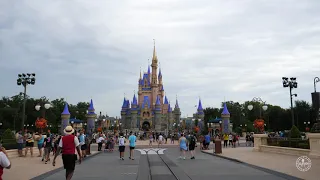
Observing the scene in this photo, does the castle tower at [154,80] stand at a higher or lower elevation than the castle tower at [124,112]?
higher

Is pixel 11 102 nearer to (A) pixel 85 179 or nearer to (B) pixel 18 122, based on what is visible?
(B) pixel 18 122

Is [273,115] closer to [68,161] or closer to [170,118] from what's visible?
[170,118]

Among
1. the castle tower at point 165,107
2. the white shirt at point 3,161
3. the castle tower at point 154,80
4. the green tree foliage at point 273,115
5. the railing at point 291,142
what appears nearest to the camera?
the white shirt at point 3,161

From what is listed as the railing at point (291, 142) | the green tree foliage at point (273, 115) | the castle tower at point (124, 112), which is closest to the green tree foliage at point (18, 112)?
the castle tower at point (124, 112)

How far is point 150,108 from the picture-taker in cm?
11362

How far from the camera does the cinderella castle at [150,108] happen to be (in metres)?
110

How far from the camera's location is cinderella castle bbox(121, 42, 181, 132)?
362ft

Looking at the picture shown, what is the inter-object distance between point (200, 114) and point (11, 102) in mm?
55210

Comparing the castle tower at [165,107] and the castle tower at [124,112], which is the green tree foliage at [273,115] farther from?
the castle tower at [124,112]

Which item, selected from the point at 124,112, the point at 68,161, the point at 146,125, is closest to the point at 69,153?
the point at 68,161

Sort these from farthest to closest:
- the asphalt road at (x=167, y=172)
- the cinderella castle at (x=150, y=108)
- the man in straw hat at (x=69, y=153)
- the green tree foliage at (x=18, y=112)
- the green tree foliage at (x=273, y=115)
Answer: the cinderella castle at (x=150, y=108)
the green tree foliage at (x=273, y=115)
the green tree foliage at (x=18, y=112)
the asphalt road at (x=167, y=172)
the man in straw hat at (x=69, y=153)

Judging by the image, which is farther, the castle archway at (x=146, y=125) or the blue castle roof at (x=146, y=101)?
the blue castle roof at (x=146, y=101)

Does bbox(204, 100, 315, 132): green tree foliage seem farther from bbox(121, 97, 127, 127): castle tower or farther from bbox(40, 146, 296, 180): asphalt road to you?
bbox(40, 146, 296, 180): asphalt road

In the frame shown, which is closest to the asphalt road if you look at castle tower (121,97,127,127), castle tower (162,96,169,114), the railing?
the railing
